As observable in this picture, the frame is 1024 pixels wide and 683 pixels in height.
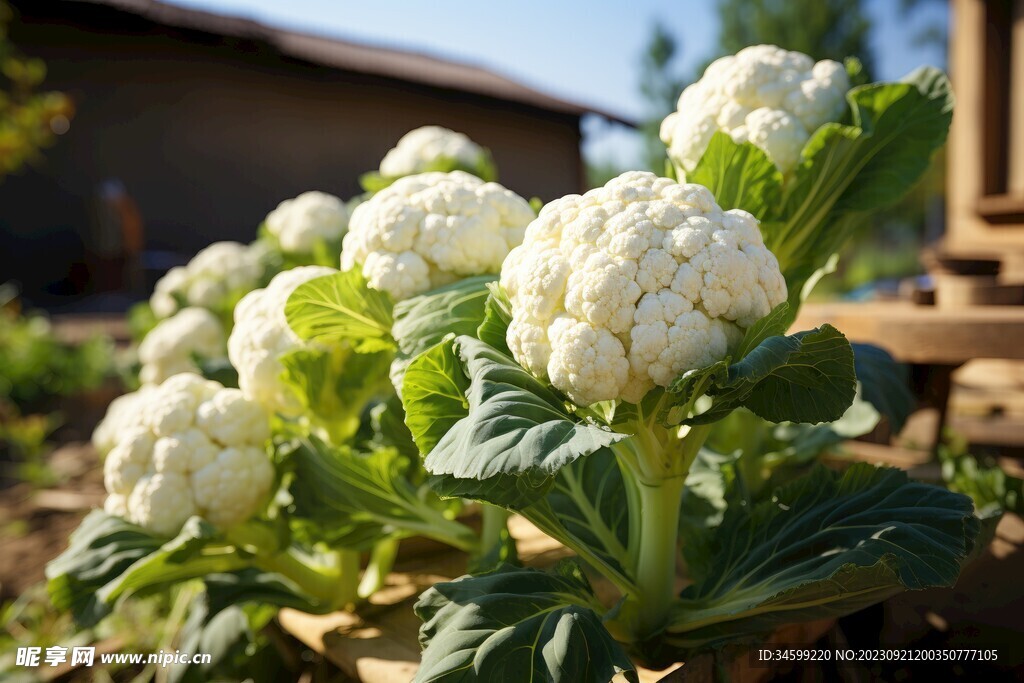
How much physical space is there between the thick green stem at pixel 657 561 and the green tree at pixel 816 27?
20.2 meters

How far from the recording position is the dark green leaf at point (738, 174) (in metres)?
1.27

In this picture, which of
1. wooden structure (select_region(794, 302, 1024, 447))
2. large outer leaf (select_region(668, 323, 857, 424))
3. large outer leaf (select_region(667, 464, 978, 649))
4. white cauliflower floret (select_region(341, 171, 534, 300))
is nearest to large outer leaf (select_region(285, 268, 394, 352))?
white cauliflower floret (select_region(341, 171, 534, 300))

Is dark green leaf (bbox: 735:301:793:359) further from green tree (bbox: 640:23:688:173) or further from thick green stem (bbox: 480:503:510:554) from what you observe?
green tree (bbox: 640:23:688:173)

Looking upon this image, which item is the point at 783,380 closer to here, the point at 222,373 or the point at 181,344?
the point at 222,373

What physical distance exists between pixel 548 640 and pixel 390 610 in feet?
2.04

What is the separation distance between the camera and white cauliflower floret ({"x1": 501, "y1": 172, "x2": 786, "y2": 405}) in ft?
3.05

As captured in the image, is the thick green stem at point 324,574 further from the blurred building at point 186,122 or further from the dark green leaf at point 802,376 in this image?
the blurred building at point 186,122

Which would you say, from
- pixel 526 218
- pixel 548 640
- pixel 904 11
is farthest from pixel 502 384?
pixel 904 11

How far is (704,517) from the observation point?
4.82 feet

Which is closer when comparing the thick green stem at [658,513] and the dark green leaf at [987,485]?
the thick green stem at [658,513]

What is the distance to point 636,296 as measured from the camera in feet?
3.10

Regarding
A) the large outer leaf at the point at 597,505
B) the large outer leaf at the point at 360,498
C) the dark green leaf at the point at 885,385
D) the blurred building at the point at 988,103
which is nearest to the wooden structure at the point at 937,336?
the dark green leaf at the point at 885,385

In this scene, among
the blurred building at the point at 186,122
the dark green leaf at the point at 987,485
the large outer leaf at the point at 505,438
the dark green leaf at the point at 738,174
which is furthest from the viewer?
the blurred building at the point at 186,122

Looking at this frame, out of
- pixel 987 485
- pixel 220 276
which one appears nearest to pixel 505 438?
pixel 987 485
